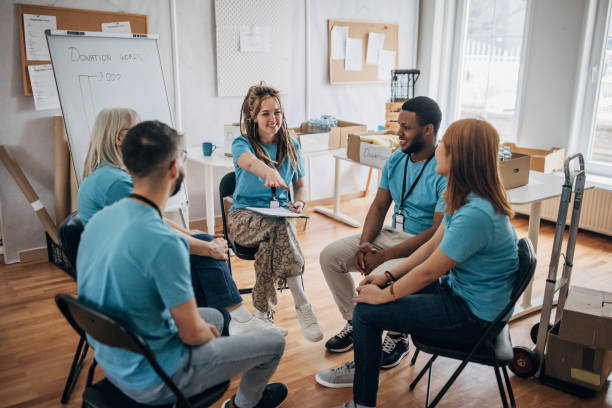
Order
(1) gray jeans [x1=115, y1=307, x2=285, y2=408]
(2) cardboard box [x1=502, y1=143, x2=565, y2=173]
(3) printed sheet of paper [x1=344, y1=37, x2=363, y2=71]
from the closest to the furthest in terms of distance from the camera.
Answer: (1) gray jeans [x1=115, y1=307, x2=285, y2=408]
(2) cardboard box [x1=502, y1=143, x2=565, y2=173]
(3) printed sheet of paper [x1=344, y1=37, x2=363, y2=71]

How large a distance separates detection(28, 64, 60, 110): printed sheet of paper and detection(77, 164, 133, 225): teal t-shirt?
1889 mm

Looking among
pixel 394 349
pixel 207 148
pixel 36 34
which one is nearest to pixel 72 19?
pixel 36 34

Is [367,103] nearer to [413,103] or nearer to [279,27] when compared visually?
[279,27]

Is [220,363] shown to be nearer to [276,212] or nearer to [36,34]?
[276,212]

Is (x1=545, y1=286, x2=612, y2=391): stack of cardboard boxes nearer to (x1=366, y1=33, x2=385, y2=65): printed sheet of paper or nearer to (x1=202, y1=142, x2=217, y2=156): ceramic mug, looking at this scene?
(x1=202, y1=142, x2=217, y2=156): ceramic mug

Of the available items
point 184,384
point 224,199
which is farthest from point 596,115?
A: point 184,384

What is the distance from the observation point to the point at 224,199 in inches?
111

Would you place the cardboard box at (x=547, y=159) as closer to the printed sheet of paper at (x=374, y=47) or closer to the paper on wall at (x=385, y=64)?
the paper on wall at (x=385, y=64)

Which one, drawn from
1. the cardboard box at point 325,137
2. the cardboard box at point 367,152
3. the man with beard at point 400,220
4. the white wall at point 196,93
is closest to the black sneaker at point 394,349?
the man with beard at point 400,220

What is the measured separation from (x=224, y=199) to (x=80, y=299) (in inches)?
58.5

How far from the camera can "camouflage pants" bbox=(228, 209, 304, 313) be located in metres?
2.57

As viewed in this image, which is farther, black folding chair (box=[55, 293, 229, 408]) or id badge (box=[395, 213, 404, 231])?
id badge (box=[395, 213, 404, 231])

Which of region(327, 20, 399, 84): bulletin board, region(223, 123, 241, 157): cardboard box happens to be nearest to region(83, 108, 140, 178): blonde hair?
region(223, 123, 241, 157): cardboard box

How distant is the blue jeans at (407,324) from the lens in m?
1.79
